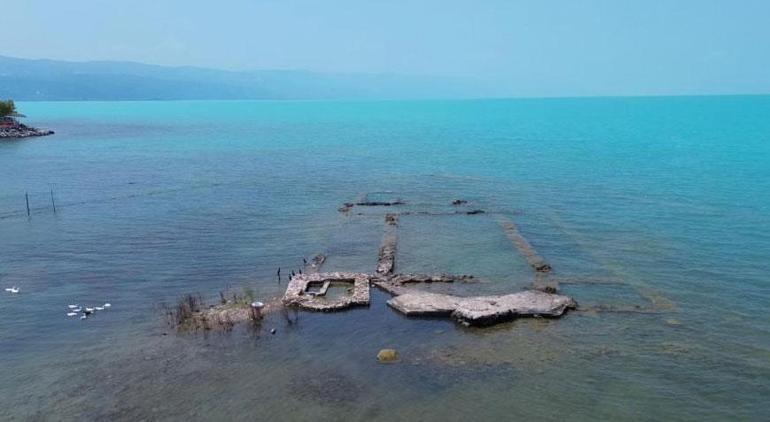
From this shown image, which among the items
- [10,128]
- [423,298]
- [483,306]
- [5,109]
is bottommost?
[423,298]

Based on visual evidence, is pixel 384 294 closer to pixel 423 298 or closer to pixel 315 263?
pixel 423 298

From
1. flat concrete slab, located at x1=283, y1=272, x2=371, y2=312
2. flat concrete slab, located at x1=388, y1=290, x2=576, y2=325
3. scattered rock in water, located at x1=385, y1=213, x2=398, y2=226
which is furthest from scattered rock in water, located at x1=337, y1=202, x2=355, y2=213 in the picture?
flat concrete slab, located at x1=388, y1=290, x2=576, y2=325

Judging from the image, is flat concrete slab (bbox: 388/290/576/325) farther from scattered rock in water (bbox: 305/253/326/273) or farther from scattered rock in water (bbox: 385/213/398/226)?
scattered rock in water (bbox: 385/213/398/226)

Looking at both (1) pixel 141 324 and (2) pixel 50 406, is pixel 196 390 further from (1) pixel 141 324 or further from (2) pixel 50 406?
(1) pixel 141 324

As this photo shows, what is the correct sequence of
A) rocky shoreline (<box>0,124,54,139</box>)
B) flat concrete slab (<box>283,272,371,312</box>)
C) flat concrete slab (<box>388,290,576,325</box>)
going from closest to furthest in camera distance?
flat concrete slab (<box>388,290,576,325</box>) → flat concrete slab (<box>283,272,371,312</box>) → rocky shoreline (<box>0,124,54,139</box>)

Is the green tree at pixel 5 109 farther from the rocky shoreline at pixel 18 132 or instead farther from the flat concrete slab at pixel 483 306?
the flat concrete slab at pixel 483 306

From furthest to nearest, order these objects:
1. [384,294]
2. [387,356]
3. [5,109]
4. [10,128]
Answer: [5,109] < [10,128] < [384,294] < [387,356]

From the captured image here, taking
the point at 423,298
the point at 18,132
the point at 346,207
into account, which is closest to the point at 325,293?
the point at 423,298
